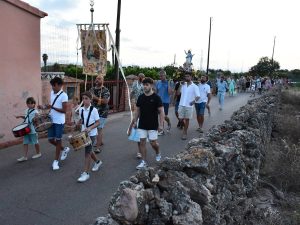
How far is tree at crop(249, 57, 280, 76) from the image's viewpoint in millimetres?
67812

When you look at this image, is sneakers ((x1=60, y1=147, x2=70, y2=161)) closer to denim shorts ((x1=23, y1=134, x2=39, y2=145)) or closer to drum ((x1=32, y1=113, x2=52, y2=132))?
denim shorts ((x1=23, y1=134, x2=39, y2=145))

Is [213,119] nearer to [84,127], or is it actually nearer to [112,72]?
[112,72]

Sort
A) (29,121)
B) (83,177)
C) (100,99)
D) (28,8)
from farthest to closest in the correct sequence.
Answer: (28,8) → (100,99) → (29,121) → (83,177)

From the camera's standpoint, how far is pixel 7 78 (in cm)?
853

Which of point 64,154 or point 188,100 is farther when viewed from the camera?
point 188,100

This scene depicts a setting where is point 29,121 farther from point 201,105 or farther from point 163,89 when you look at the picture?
point 201,105

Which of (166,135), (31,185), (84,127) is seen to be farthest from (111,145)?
(31,185)

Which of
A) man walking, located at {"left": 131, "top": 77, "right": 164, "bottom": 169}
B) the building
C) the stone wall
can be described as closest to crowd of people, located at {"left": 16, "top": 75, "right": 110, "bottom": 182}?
man walking, located at {"left": 131, "top": 77, "right": 164, "bottom": 169}

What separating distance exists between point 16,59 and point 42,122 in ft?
8.72

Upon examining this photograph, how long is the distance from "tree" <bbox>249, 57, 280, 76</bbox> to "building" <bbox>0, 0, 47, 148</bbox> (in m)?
62.2

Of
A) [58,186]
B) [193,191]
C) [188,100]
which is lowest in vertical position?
[58,186]

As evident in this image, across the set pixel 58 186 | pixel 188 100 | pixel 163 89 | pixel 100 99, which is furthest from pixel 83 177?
pixel 163 89

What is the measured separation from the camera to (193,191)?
306 centimetres

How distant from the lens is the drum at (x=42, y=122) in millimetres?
6902
